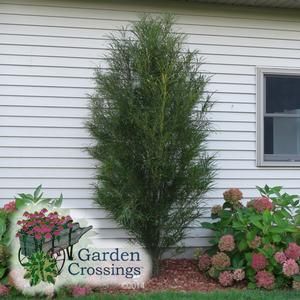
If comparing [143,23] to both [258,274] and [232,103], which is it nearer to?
[232,103]

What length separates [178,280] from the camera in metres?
5.79

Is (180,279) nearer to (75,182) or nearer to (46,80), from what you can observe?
(75,182)

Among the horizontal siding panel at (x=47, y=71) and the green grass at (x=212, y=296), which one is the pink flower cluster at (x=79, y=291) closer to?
the green grass at (x=212, y=296)

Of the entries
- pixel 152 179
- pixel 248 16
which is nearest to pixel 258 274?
pixel 152 179

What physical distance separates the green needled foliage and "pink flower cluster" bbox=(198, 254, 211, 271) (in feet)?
1.41

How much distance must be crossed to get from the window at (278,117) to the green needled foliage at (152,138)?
4.31ft

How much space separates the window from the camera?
6.79 meters

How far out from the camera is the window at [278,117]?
22.3ft

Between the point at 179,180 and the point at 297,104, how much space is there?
2346 millimetres

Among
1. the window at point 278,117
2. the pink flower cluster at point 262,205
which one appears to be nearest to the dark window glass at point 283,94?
the window at point 278,117

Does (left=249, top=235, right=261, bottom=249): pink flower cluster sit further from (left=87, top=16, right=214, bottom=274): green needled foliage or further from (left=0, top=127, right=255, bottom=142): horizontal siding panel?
(left=0, top=127, right=255, bottom=142): horizontal siding panel

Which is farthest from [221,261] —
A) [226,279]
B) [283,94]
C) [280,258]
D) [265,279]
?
[283,94]

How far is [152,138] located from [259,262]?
5.53ft

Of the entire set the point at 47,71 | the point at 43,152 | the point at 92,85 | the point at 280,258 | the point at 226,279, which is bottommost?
the point at 226,279
